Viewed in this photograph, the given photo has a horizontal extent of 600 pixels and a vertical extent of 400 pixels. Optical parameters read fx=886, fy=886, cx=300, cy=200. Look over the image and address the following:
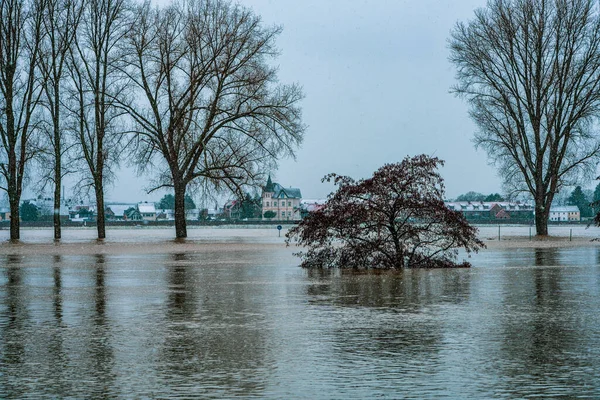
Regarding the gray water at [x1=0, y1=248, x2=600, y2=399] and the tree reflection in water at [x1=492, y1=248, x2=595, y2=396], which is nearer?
the gray water at [x1=0, y1=248, x2=600, y2=399]

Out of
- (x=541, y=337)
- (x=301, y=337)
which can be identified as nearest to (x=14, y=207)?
(x=301, y=337)

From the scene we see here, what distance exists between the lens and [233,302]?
58.1ft

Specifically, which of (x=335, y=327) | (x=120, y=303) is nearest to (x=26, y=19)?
(x=120, y=303)

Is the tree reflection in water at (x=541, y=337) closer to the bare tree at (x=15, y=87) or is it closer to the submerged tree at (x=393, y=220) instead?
the submerged tree at (x=393, y=220)

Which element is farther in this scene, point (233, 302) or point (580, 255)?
point (580, 255)

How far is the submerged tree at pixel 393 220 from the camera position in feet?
94.0

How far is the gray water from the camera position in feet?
30.7

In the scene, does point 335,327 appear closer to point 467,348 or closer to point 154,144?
point 467,348

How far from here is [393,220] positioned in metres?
28.8

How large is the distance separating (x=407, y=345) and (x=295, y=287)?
30.8ft

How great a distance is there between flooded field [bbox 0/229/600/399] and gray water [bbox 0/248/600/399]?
25mm

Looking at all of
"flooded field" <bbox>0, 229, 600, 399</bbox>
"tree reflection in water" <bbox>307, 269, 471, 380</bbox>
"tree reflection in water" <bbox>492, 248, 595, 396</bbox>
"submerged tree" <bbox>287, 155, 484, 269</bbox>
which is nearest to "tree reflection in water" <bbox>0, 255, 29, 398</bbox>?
"flooded field" <bbox>0, 229, 600, 399</bbox>

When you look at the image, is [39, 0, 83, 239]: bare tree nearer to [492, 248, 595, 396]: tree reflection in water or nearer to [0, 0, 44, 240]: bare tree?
[0, 0, 44, 240]: bare tree

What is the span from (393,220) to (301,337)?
1635 cm
